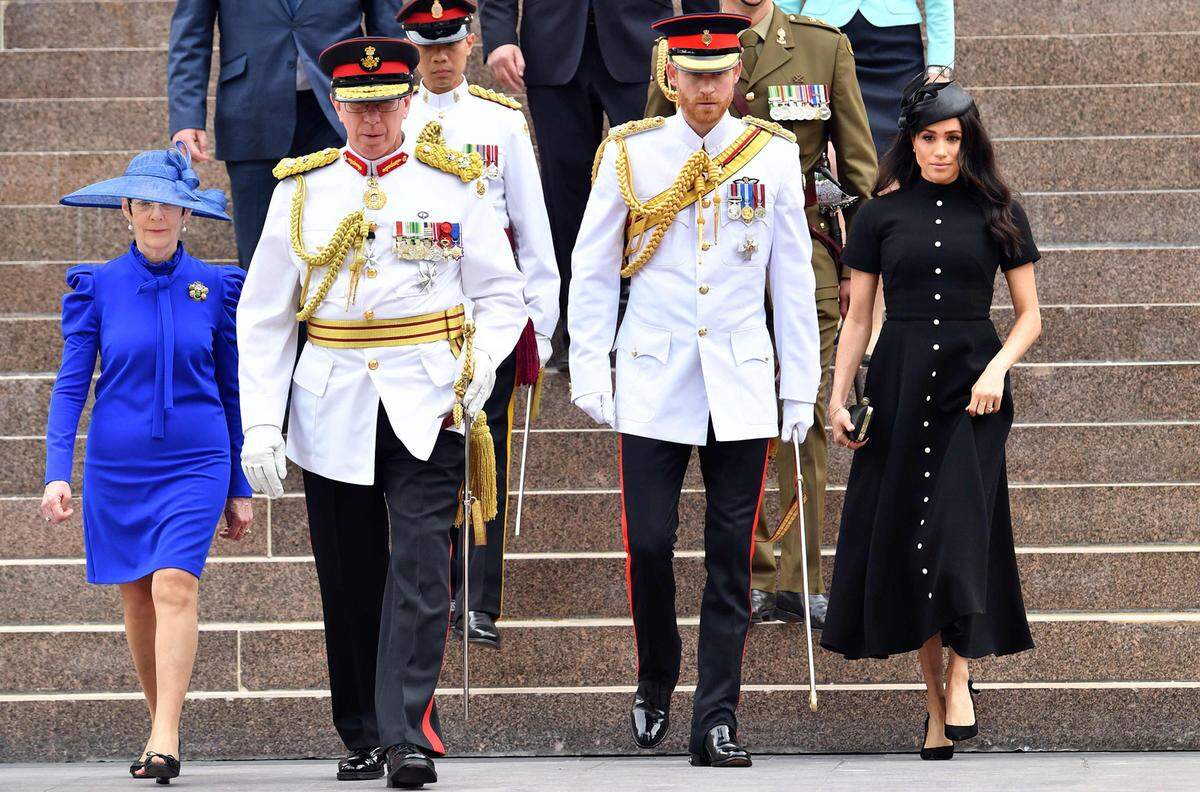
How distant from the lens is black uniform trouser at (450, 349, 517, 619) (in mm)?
6980

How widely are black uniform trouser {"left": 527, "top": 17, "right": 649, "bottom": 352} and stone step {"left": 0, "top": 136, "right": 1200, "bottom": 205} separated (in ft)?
8.29

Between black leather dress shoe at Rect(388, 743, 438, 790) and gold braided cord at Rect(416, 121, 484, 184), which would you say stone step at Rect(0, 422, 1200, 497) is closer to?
gold braided cord at Rect(416, 121, 484, 184)

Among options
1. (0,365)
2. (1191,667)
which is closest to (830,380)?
(1191,667)

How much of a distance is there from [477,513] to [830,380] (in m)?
2.15

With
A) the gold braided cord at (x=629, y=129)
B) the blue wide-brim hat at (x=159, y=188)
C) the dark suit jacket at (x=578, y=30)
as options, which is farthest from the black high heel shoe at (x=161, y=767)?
the dark suit jacket at (x=578, y=30)

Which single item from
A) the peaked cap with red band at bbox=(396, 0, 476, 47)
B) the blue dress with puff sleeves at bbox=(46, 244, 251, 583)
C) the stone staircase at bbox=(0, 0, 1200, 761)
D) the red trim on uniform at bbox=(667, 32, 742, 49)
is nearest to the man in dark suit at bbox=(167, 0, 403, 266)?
the peaked cap with red band at bbox=(396, 0, 476, 47)

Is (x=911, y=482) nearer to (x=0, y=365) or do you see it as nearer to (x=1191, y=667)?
(x=1191, y=667)

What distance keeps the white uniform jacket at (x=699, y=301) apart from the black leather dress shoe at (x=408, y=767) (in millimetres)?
1270

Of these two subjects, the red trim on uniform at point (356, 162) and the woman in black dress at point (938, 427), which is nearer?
the red trim on uniform at point (356, 162)

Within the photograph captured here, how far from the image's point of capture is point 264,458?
5949 mm

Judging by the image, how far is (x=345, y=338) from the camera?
19.9 feet

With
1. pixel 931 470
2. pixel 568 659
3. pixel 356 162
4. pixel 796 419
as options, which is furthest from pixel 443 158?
pixel 568 659

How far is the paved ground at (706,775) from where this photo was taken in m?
5.78

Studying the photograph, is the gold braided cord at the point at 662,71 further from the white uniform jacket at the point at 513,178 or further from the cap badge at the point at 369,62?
the cap badge at the point at 369,62
